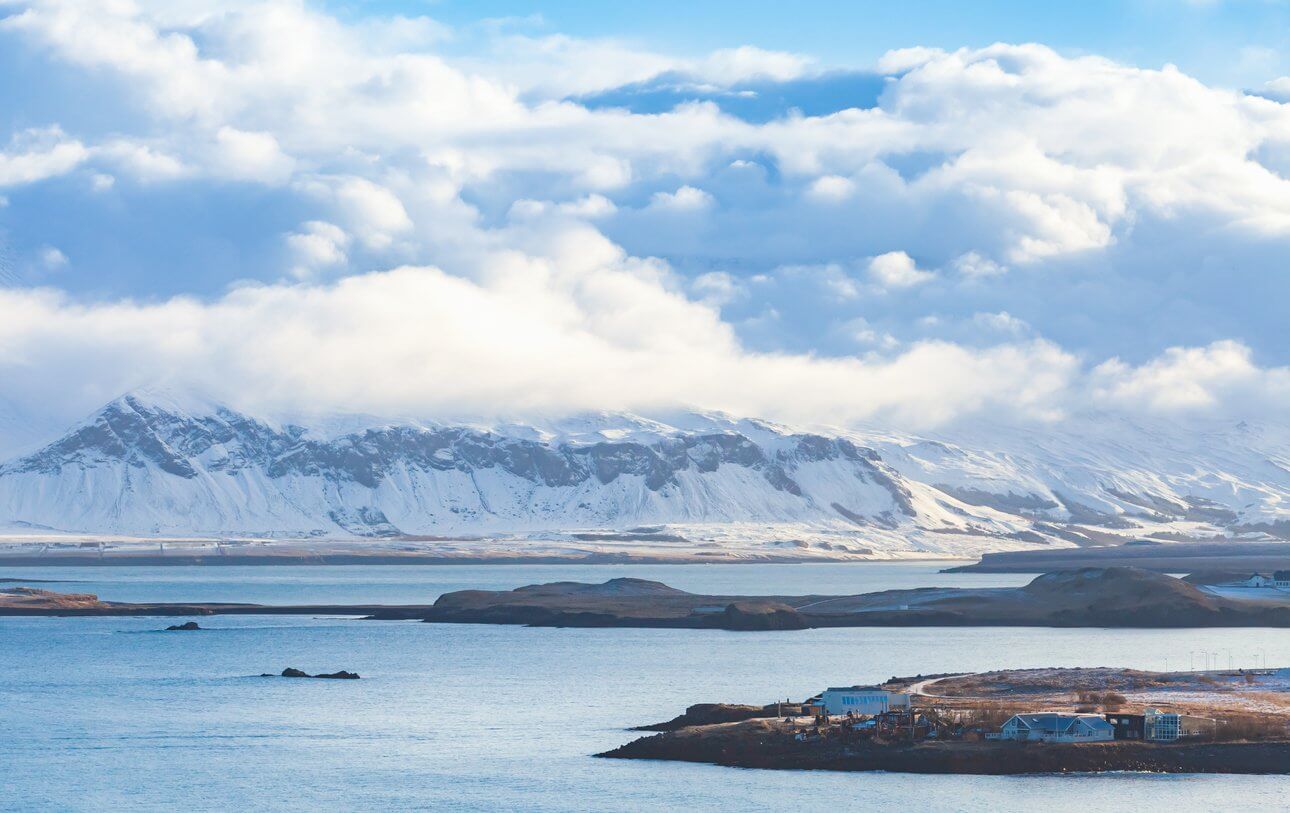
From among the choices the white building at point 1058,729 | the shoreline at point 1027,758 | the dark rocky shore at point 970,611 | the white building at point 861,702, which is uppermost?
the dark rocky shore at point 970,611

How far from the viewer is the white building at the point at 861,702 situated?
3649 inches

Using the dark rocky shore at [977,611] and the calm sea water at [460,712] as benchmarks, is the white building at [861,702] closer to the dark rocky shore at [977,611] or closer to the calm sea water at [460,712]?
the calm sea water at [460,712]

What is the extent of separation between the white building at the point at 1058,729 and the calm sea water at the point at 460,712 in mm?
3698

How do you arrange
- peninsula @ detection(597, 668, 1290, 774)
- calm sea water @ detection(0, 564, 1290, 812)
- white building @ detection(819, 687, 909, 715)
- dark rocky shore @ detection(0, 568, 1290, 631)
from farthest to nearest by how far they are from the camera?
dark rocky shore @ detection(0, 568, 1290, 631) < white building @ detection(819, 687, 909, 715) < peninsula @ detection(597, 668, 1290, 774) < calm sea water @ detection(0, 564, 1290, 812)

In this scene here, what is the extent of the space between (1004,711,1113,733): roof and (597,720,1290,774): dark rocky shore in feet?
5.29

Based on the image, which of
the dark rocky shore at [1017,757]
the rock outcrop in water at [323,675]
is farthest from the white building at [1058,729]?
the rock outcrop in water at [323,675]

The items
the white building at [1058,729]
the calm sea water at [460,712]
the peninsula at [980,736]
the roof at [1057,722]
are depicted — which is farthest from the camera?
the roof at [1057,722]

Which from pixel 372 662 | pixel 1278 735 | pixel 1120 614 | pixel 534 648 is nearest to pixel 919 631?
pixel 1120 614

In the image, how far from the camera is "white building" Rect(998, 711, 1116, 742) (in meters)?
85.3

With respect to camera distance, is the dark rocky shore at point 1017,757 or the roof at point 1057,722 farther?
the roof at point 1057,722

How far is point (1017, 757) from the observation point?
82938 millimetres

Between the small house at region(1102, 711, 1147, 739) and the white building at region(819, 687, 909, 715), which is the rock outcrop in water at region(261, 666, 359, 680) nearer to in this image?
the white building at region(819, 687, 909, 715)

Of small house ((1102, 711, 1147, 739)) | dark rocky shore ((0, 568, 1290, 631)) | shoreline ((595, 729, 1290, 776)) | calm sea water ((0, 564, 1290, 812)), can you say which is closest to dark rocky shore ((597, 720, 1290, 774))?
shoreline ((595, 729, 1290, 776))

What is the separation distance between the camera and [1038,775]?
82.1m
